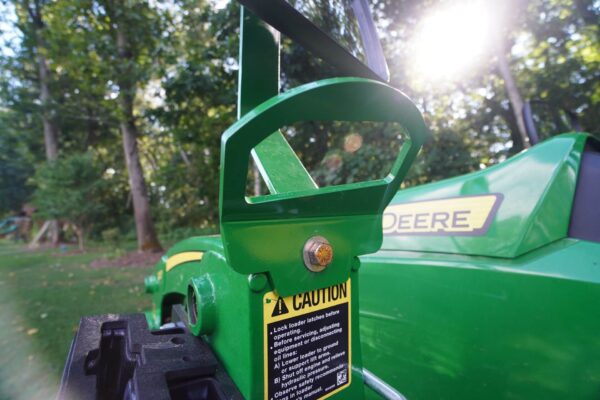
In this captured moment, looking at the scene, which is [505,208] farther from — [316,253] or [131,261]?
[131,261]

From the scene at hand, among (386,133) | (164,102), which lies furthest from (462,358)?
(164,102)

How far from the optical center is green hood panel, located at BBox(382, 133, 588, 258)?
1093mm

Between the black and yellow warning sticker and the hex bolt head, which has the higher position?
the hex bolt head

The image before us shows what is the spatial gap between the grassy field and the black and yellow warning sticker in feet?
9.00

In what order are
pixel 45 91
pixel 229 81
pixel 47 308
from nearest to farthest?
1. pixel 47 308
2. pixel 229 81
3. pixel 45 91

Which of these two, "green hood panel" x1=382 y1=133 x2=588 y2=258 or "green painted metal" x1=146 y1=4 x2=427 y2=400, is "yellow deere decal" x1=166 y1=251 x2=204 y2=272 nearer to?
"green painted metal" x1=146 y1=4 x2=427 y2=400

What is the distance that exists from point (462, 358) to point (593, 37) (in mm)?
9066

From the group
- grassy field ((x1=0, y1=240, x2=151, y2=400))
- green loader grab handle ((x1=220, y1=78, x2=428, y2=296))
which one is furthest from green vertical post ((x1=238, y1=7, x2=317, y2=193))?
grassy field ((x1=0, y1=240, x2=151, y2=400))

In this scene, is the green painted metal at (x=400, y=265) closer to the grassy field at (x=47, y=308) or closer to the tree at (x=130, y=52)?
the grassy field at (x=47, y=308)

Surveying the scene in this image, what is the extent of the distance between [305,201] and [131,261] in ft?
30.7

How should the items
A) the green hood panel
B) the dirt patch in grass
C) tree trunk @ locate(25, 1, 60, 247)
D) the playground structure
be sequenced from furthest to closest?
1. the playground structure
2. tree trunk @ locate(25, 1, 60, 247)
3. the dirt patch in grass
4. the green hood panel

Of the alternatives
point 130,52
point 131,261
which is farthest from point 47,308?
point 130,52

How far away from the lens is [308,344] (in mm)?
777

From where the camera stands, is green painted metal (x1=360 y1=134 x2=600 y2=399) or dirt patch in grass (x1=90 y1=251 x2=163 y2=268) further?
dirt patch in grass (x1=90 y1=251 x2=163 y2=268)
